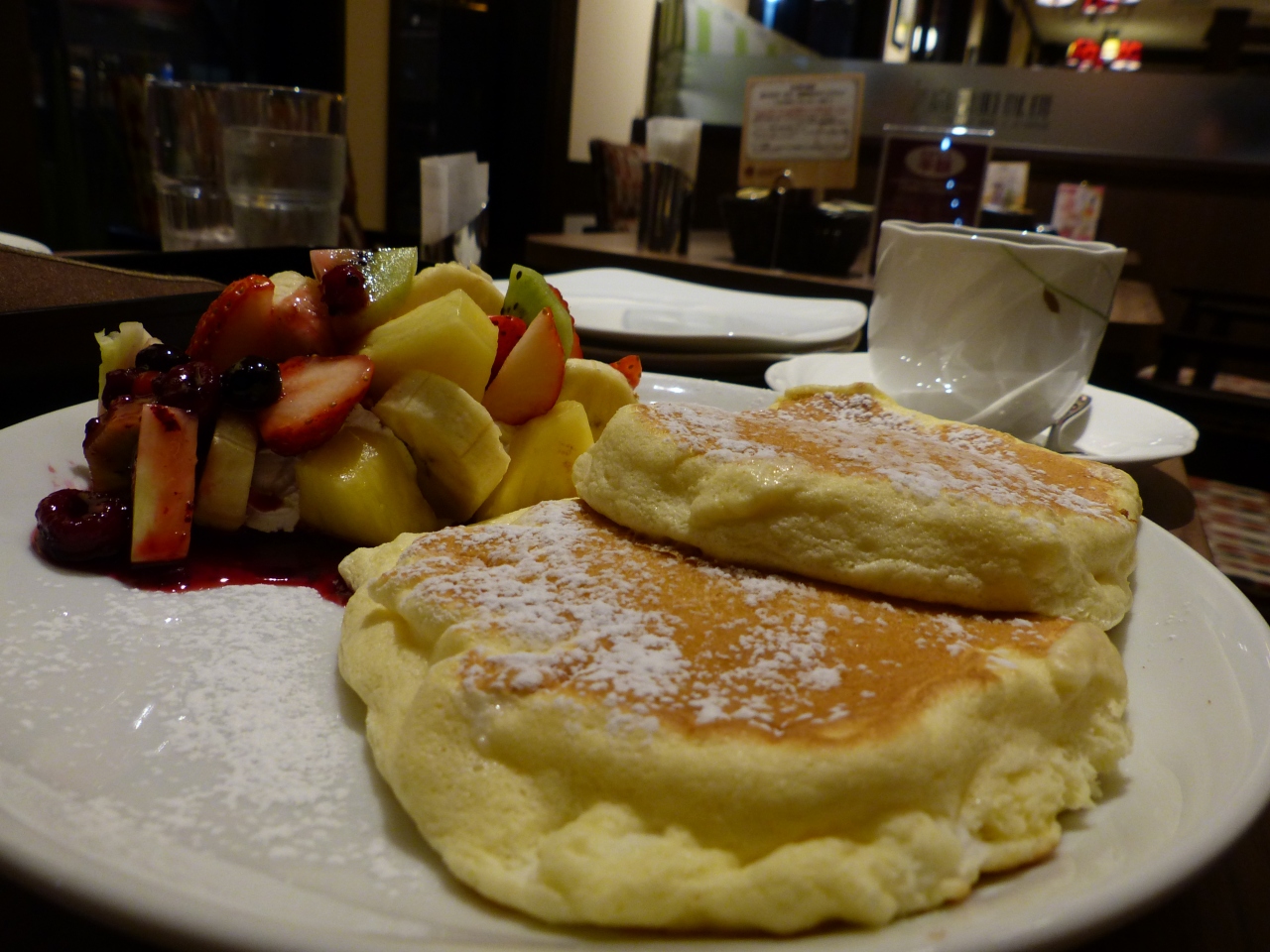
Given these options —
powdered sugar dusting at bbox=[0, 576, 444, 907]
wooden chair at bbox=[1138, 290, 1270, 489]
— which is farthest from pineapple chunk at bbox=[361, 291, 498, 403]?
wooden chair at bbox=[1138, 290, 1270, 489]

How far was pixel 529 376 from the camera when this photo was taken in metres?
1.20

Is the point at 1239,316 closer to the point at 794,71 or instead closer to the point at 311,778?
the point at 794,71

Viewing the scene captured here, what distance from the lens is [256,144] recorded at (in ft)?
7.72

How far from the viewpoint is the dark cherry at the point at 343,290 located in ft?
3.74

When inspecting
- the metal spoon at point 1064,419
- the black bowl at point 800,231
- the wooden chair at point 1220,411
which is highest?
the black bowl at point 800,231

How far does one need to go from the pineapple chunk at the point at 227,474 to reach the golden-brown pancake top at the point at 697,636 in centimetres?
35

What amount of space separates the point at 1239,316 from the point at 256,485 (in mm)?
4486

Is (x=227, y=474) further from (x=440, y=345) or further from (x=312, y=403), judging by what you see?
(x=440, y=345)

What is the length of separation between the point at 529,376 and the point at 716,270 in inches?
68.3

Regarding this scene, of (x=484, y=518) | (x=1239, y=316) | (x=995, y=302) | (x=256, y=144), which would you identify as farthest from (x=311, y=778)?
(x=1239, y=316)

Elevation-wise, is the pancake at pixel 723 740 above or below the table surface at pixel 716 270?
below

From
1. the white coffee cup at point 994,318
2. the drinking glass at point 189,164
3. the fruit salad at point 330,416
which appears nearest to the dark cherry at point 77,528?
the fruit salad at point 330,416

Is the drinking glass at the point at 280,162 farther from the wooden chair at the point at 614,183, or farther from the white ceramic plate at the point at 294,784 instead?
the wooden chair at the point at 614,183

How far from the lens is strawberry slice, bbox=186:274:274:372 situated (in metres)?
1.10
